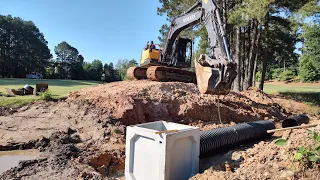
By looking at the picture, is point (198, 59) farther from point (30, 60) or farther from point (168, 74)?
point (30, 60)

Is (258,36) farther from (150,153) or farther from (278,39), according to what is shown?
(150,153)

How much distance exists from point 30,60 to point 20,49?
2.65 meters

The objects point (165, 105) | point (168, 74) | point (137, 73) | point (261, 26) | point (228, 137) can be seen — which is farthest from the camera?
point (261, 26)

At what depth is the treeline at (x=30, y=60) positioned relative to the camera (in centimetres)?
4634

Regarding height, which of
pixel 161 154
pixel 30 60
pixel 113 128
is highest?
pixel 30 60

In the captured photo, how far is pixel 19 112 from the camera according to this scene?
9.00 m

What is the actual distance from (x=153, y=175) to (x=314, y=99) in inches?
635

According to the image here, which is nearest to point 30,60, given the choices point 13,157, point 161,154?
point 13,157

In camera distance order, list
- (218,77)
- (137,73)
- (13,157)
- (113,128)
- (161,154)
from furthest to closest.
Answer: (137,73)
(113,128)
(218,77)
(13,157)
(161,154)

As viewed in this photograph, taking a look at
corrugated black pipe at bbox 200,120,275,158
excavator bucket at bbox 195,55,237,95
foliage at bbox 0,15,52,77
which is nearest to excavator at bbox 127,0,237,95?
excavator bucket at bbox 195,55,237,95

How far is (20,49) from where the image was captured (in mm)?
48531

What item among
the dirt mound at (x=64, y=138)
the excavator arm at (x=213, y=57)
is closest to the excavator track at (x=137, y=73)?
the excavator arm at (x=213, y=57)

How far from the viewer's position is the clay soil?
Result: 470 cm

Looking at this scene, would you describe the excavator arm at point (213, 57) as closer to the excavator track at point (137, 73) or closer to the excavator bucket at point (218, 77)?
the excavator bucket at point (218, 77)
